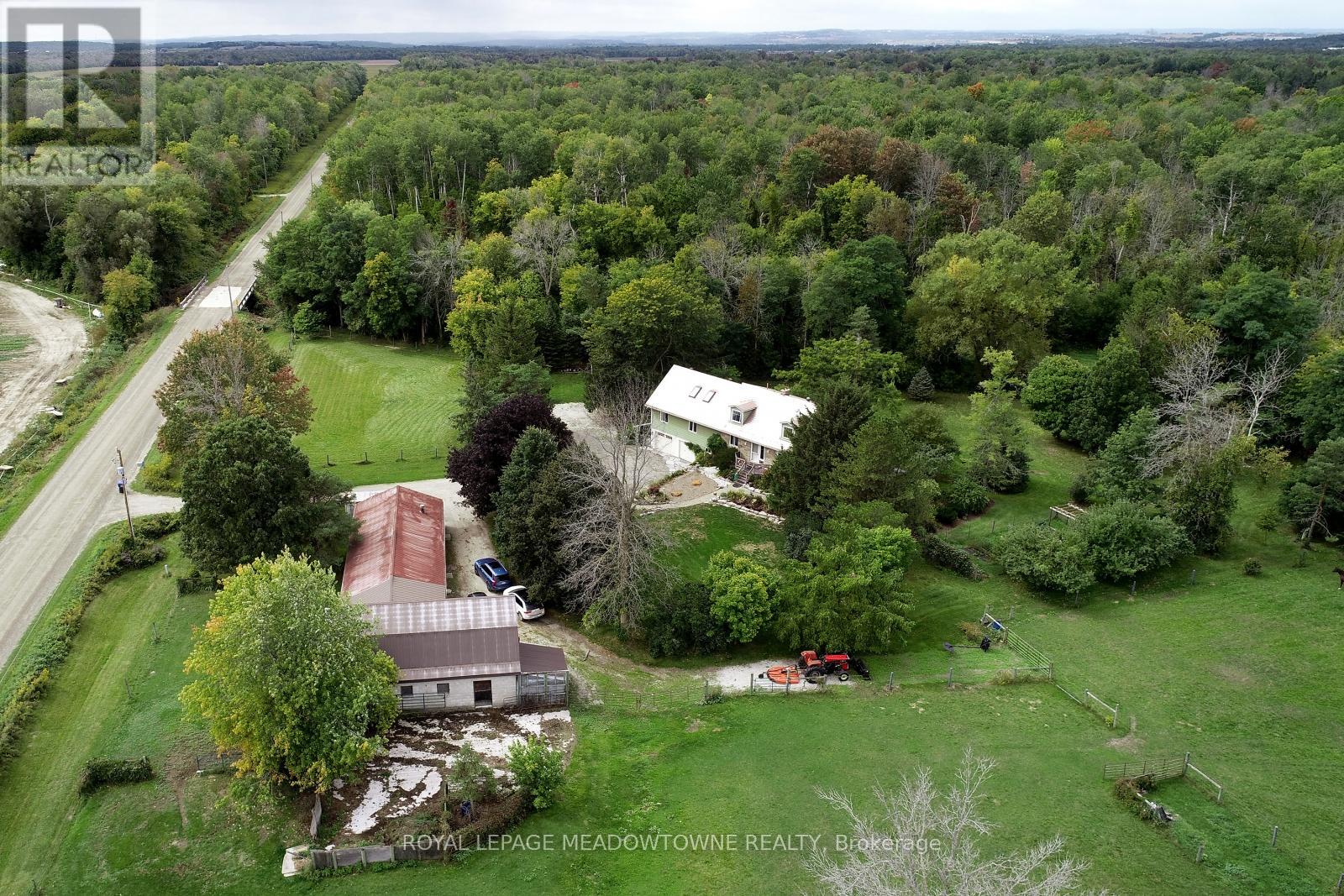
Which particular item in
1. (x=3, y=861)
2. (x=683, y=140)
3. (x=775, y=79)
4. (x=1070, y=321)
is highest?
(x=775, y=79)

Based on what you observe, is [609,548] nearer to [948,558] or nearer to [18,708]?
[948,558]

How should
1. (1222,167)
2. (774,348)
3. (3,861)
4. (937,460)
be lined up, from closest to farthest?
1. (3,861)
2. (937,460)
3. (774,348)
4. (1222,167)

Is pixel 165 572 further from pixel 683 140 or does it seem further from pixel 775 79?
pixel 775 79

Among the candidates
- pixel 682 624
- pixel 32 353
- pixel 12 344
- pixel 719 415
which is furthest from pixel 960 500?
pixel 12 344

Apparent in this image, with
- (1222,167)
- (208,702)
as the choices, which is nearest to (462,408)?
(208,702)

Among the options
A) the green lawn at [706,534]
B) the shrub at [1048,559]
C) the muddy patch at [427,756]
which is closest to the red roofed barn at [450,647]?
the muddy patch at [427,756]

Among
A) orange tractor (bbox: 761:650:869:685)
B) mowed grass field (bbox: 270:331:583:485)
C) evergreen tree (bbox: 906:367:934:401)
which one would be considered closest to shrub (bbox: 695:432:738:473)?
mowed grass field (bbox: 270:331:583:485)

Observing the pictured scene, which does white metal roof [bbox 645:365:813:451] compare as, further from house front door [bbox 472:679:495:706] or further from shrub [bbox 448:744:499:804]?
shrub [bbox 448:744:499:804]
